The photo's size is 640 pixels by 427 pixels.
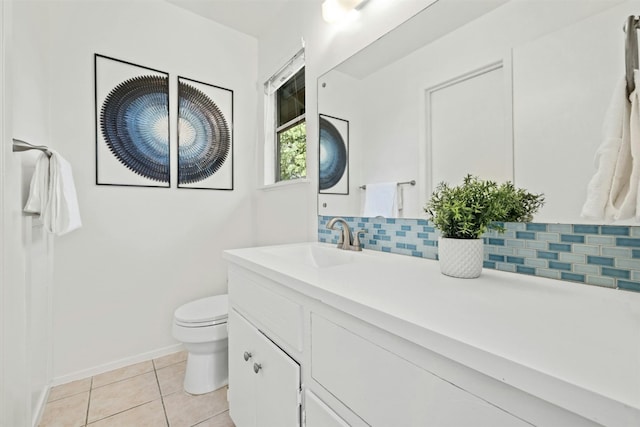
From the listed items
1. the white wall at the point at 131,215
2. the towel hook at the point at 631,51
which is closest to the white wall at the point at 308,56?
the white wall at the point at 131,215

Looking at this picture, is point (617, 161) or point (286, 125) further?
point (286, 125)

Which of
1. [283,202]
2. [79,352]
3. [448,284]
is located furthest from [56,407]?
[448,284]

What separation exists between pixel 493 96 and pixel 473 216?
404mm

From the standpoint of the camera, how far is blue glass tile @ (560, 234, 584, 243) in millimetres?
681

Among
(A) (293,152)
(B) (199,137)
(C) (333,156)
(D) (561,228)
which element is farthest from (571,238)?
(B) (199,137)

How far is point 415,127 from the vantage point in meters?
1.06

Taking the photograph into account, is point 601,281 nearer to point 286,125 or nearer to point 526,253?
point 526,253

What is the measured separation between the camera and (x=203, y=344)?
1454 millimetres

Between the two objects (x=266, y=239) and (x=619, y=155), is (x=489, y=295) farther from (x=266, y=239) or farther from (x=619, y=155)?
(x=266, y=239)

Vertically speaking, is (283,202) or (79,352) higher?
(283,202)

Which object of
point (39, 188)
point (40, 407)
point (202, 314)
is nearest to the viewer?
point (39, 188)

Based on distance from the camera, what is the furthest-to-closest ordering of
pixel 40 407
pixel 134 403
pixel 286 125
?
pixel 286 125, pixel 134 403, pixel 40 407

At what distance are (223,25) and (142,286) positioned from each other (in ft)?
6.73

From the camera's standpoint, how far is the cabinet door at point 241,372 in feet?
3.25
